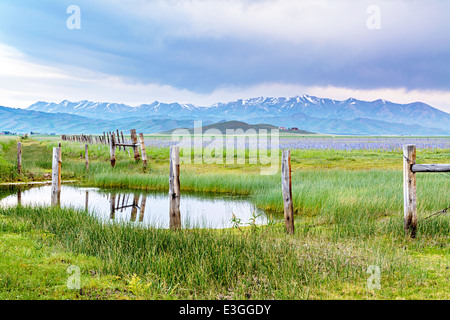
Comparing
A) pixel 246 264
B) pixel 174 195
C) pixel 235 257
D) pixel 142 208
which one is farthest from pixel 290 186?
pixel 142 208

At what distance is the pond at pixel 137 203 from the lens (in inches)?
479

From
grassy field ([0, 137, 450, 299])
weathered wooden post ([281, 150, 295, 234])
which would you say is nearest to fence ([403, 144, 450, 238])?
grassy field ([0, 137, 450, 299])

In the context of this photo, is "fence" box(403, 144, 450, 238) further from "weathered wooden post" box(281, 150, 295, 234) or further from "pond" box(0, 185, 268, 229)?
"pond" box(0, 185, 268, 229)

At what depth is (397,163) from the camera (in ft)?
80.3

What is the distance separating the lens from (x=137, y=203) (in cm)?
1518

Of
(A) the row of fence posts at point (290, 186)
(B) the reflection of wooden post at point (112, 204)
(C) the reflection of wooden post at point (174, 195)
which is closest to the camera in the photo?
(A) the row of fence posts at point (290, 186)

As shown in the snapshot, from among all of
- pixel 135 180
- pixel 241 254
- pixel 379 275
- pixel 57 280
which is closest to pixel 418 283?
pixel 379 275

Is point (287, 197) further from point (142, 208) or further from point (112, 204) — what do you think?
point (112, 204)

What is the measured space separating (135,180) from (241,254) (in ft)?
45.6

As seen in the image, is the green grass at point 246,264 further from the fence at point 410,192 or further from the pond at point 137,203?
the pond at point 137,203

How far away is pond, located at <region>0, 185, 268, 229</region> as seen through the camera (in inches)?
479

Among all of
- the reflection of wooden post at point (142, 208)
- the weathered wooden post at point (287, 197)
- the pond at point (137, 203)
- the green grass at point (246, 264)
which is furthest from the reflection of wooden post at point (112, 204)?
the weathered wooden post at point (287, 197)
